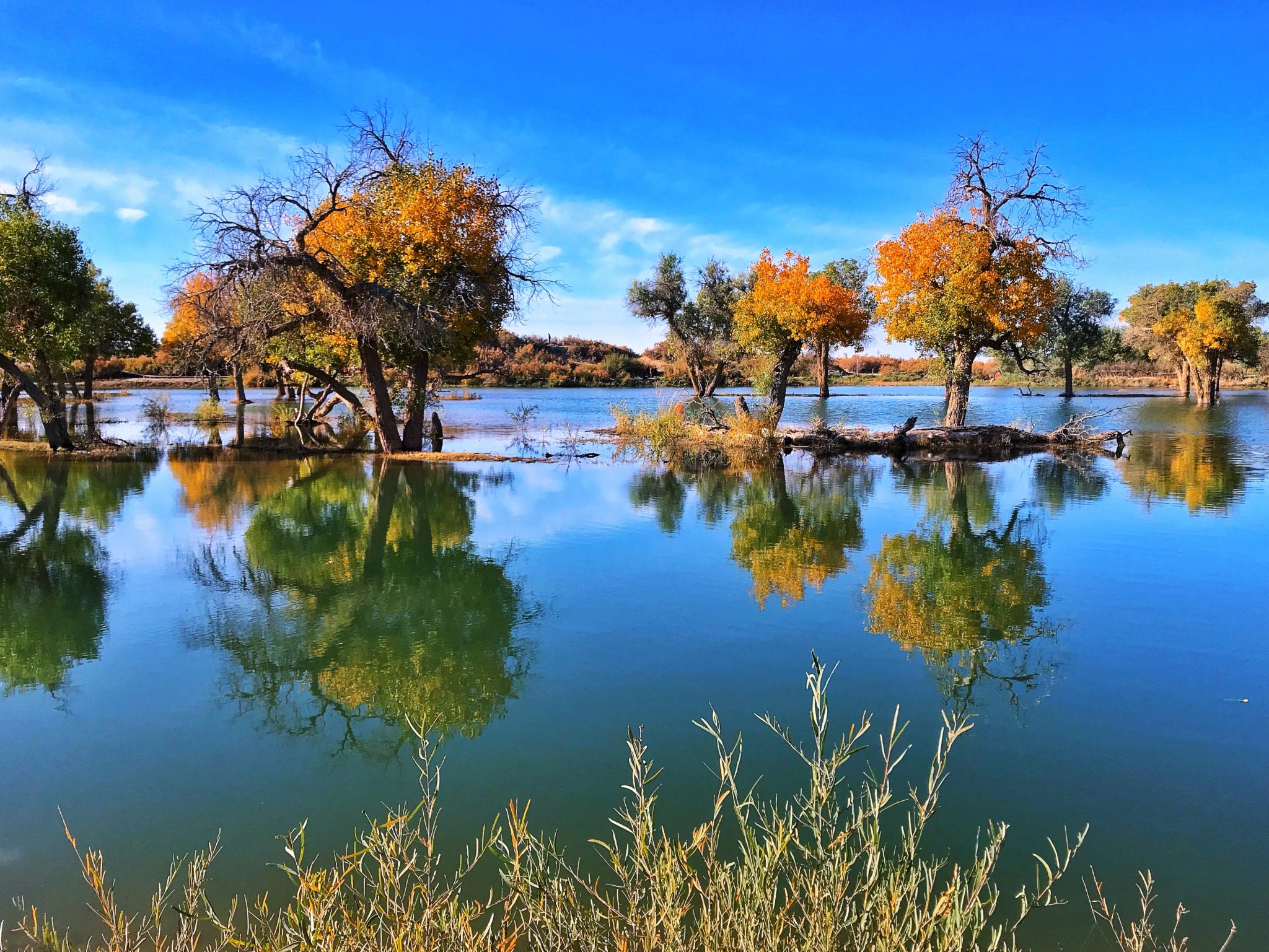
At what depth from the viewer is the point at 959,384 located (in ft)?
71.7

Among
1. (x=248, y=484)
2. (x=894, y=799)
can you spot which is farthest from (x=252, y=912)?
(x=248, y=484)

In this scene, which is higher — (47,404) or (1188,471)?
(47,404)

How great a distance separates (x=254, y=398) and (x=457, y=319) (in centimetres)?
3629

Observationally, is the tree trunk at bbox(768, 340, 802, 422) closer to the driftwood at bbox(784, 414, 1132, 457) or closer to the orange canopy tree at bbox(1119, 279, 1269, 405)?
the driftwood at bbox(784, 414, 1132, 457)

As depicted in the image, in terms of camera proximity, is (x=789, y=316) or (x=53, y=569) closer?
(x=53, y=569)

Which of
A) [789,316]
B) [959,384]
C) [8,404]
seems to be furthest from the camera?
[789,316]

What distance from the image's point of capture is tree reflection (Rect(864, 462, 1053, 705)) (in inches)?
222

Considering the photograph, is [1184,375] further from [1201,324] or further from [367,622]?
[367,622]

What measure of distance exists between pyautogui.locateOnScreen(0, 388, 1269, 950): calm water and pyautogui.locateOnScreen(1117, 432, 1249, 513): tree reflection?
1.38 feet

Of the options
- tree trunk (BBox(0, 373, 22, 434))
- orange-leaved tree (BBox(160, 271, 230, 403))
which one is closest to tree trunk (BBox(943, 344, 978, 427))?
orange-leaved tree (BBox(160, 271, 230, 403))

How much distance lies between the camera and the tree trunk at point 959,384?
848 inches

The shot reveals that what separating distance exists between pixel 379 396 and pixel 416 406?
0.99 meters

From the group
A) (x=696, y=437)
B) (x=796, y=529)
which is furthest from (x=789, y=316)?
(x=796, y=529)

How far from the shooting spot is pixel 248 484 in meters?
14.5
